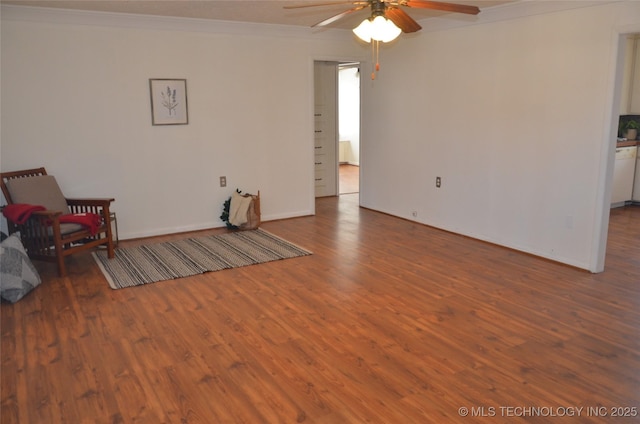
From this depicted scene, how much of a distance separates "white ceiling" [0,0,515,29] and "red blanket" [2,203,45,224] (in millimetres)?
1812

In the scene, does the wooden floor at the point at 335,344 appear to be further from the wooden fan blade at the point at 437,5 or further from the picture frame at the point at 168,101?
the wooden fan blade at the point at 437,5

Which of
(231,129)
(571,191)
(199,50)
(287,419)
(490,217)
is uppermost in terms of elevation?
(199,50)

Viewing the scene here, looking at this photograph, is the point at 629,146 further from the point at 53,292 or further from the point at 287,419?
the point at 53,292

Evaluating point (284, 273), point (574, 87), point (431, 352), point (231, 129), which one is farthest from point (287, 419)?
point (231, 129)

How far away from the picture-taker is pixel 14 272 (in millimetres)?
3699

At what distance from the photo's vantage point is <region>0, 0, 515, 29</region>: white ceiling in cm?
446

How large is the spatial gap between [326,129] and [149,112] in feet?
10.4

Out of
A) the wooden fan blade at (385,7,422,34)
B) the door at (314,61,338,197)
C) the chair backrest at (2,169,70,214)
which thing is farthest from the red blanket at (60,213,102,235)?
the door at (314,61,338,197)

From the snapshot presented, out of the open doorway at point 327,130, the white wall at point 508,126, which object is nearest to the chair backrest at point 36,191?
the white wall at point 508,126

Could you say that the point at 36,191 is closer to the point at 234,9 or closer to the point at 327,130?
the point at 234,9

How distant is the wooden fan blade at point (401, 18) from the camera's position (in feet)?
9.85

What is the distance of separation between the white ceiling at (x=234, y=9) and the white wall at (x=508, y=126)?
0.48m

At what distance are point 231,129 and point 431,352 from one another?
3822 mm

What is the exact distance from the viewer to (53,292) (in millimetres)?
3895
